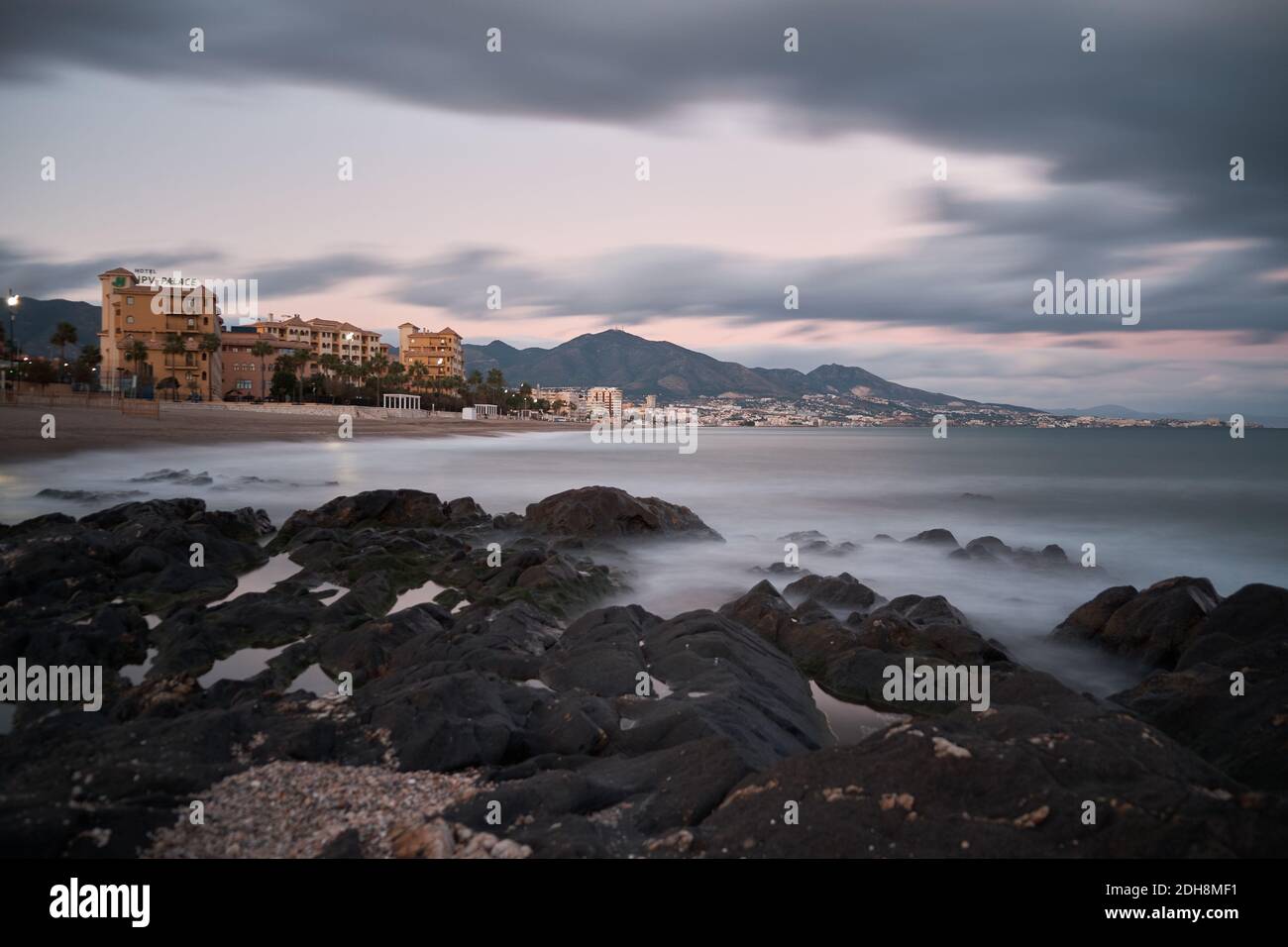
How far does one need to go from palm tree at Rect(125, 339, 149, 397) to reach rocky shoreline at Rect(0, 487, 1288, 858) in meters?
73.4

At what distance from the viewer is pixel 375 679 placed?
25.0 ft

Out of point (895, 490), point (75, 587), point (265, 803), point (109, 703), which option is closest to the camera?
point (265, 803)

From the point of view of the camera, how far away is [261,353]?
303 ft

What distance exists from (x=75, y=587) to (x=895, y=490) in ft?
99.4

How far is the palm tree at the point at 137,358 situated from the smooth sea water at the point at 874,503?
118ft

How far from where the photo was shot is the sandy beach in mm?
31531

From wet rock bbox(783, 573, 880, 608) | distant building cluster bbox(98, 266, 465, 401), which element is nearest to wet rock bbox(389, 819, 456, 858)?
wet rock bbox(783, 573, 880, 608)

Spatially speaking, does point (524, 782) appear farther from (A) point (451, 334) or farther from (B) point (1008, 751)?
(A) point (451, 334)

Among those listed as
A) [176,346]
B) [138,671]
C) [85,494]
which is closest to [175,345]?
[176,346]

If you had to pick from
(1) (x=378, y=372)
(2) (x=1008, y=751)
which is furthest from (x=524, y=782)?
(1) (x=378, y=372)

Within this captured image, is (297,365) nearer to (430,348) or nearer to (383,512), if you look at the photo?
(430,348)

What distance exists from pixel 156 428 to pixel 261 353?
183 ft

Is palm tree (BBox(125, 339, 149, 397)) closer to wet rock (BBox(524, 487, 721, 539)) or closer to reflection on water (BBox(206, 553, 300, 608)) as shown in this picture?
wet rock (BBox(524, 487, 721, 539))

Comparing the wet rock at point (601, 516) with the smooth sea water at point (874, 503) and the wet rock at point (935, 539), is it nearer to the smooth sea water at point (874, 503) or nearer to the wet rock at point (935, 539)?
the smooth sea water at point (874, 503)
